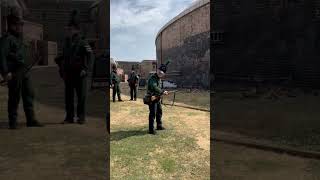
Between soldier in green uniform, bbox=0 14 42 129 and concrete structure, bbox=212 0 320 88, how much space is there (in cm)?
163

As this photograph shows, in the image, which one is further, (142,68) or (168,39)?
(142,68)

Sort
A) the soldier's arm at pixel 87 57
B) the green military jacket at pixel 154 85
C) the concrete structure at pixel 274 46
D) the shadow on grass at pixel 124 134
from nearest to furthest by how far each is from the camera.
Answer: the soldier's arm at pixel 87 57
the concrete structure at pixel 274 46
the shadow on grass at pixel 124 134
the green military jacket at pixel 154 85

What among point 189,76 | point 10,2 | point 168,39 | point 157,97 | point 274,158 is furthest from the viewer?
point 168,39

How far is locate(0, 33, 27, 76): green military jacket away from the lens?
3283mm

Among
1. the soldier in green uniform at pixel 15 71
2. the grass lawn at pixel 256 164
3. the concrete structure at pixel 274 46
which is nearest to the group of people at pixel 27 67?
the soldier in green uniform at pixel 15 71

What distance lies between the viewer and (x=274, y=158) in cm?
366

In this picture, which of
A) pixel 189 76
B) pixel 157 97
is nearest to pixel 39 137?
pixel 157 97

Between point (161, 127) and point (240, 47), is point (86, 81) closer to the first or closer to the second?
point (240, 47)

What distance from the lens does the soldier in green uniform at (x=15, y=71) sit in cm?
329

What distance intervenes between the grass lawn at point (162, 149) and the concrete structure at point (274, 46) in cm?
167

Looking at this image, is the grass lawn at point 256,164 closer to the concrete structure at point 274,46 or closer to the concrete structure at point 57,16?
the concrete structure at point 274,46

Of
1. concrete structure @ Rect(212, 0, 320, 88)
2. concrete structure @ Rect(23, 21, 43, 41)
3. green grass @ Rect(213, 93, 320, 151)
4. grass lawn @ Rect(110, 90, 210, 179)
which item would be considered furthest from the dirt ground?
grass lawn @ Rect(110, 90, 210, 179)

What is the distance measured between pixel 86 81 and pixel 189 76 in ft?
37.4

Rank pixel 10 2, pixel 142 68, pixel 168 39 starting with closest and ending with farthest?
pixel 10 2
pixel 168 39
pixel 142 68
